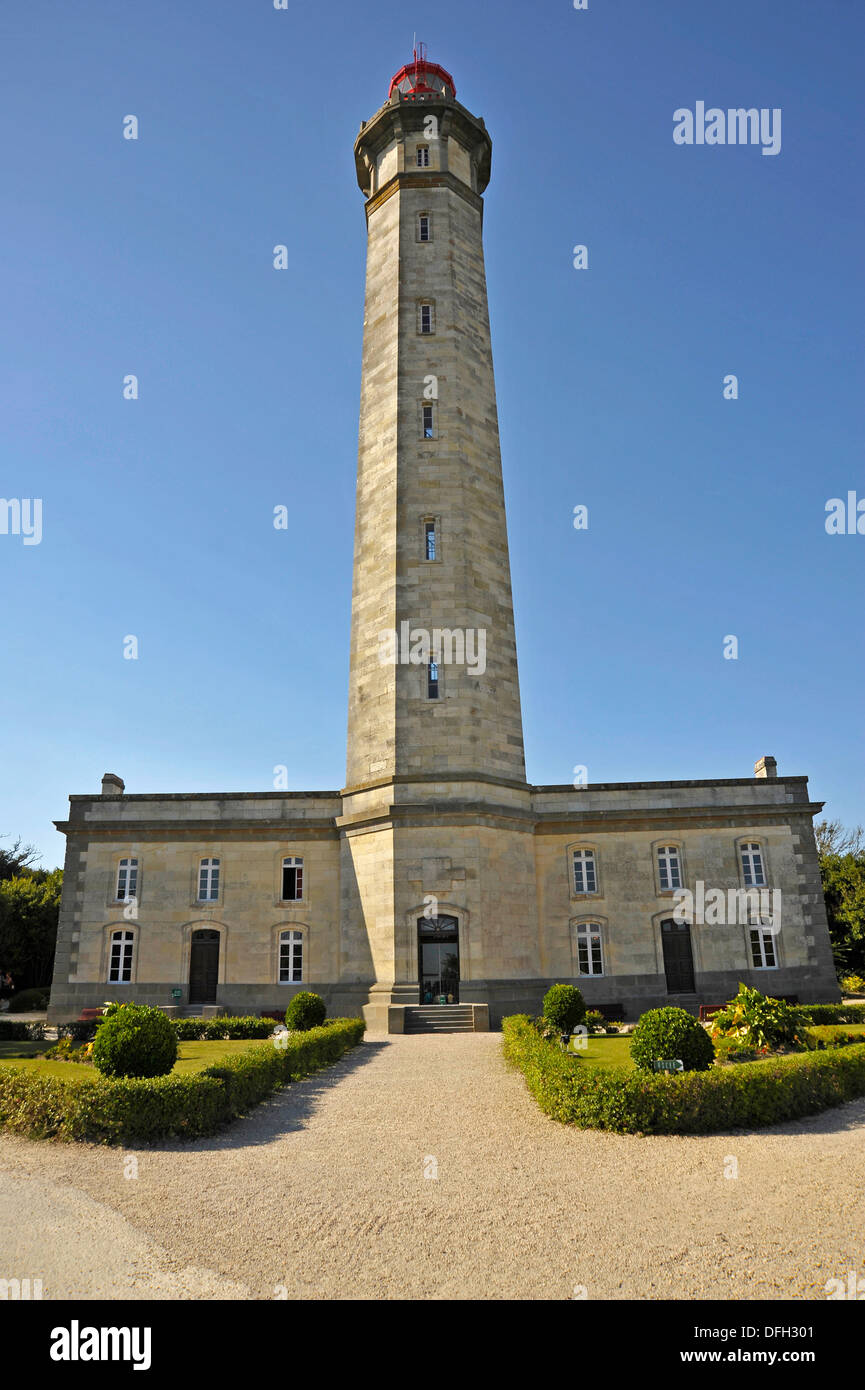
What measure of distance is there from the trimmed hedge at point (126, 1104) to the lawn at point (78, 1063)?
1.94ft

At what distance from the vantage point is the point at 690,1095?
38.3 feet

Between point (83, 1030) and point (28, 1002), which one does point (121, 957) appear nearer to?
point (83, 1030)

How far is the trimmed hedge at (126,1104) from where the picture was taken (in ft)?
38.3

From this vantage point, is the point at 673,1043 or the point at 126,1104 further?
the point at 673,1043

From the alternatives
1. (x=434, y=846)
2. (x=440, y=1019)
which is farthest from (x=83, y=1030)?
(x=434, y=846)

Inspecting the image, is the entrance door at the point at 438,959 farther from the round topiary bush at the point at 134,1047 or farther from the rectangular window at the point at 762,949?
the round topiary bush at the point at 134,1047

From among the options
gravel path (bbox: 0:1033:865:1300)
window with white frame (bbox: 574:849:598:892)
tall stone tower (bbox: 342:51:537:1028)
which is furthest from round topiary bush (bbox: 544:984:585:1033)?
gravel path (bbox: 0:1033:865:1300)

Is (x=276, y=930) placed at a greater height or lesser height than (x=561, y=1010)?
greater

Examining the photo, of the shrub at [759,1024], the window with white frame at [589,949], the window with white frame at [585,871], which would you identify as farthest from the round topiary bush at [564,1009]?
the window with white frame at [585,871]

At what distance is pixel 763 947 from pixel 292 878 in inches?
643
